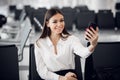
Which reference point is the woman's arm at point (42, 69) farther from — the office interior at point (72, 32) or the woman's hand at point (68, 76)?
the office interior at point (72, 32)

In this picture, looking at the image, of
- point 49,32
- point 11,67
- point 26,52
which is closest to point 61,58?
point 49,32

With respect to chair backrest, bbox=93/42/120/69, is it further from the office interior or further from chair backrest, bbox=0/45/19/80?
chair backrest, bbox=0/45/19/80

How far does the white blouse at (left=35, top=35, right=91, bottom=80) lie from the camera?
2246 millimetres

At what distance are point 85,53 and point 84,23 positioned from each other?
244 inches

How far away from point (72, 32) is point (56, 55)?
5.95 metres

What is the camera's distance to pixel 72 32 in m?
8.17

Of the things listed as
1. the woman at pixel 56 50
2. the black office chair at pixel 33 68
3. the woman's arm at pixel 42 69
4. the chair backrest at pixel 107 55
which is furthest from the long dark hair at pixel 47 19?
the chair backrest at pixel 107 55

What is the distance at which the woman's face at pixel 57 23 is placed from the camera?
219 cm

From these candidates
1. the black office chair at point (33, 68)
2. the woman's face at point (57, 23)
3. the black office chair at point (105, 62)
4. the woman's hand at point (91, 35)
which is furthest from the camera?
the black office chair at point (33, 68)

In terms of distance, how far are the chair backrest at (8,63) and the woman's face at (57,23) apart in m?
0.38

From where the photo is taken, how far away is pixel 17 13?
11.6m

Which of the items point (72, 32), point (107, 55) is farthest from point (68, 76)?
point (72, 32)

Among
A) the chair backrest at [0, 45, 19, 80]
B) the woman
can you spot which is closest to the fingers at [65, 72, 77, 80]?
the woman

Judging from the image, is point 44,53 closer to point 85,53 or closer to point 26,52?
point 85,53
